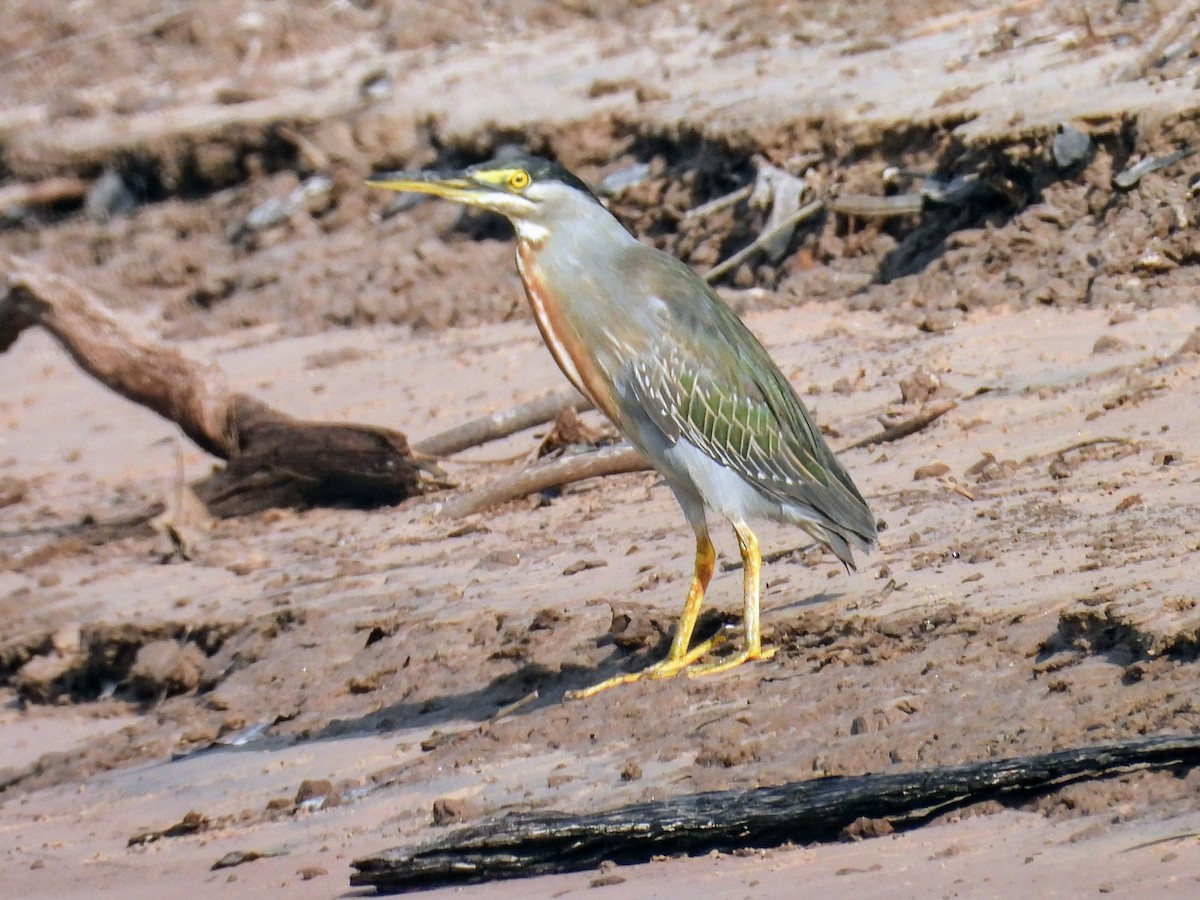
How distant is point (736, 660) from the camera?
5.64 meters

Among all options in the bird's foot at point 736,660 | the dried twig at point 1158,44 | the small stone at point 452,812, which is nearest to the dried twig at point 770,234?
the dried twig at point 1158,44

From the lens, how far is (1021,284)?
8891 millimetres

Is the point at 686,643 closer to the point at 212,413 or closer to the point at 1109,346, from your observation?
the point at 1109,346

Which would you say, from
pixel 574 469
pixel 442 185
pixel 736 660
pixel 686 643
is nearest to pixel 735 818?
pixel 736 660

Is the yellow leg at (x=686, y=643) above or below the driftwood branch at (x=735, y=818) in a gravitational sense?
below

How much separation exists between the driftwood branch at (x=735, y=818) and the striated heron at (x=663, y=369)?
5.59 ft

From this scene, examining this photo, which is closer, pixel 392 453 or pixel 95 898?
pixel 95 898

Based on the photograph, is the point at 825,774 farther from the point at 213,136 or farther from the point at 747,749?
the point at 213,136

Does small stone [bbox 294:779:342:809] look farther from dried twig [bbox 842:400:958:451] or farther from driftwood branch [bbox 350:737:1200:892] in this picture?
dried twig [bbox 842:400:958:451]

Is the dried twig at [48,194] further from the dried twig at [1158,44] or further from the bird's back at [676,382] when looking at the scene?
the bird's back at [676,382]

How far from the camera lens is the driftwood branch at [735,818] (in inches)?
154

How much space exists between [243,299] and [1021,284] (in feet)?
18.4

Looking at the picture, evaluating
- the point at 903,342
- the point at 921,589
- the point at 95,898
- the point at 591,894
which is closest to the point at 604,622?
the point at 921,589

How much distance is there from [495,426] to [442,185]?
10.0 feet
